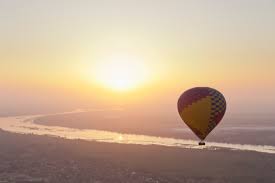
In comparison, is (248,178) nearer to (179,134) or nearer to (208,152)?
(208,152)

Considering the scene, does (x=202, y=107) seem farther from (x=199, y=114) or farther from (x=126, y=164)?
(x=126, y=164)

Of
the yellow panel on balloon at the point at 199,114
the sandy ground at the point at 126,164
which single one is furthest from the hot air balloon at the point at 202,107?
the sandy ground at the point at 126,164

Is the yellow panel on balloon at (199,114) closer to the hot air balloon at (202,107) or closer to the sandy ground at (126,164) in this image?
the hot air balloon at (202,107)

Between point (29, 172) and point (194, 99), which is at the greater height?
point (194, 99)

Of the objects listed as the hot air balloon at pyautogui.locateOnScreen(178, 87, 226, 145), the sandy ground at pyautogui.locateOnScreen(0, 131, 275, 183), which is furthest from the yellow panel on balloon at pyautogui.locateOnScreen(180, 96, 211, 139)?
the sandy ground at pyautogui.locateOnScreen(0, 131, 275, 183)

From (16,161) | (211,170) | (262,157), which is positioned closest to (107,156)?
(16,161)
